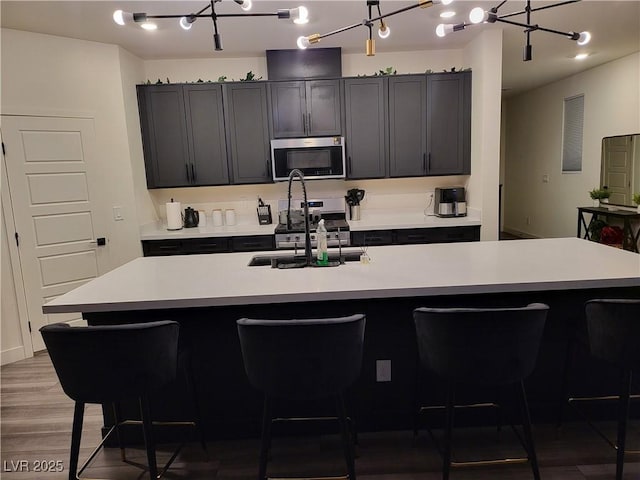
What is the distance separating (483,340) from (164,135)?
366 cm

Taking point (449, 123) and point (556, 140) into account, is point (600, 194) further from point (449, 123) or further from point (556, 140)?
point (449, 123)

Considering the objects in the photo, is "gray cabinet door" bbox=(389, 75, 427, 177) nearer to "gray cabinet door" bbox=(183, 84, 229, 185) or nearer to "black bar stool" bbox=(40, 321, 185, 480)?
"gray cabinet door" bbox=(183, 84, 229, 185)

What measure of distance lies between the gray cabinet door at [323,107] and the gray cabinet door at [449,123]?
0.92 meters

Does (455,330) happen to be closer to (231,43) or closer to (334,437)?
(334,437)

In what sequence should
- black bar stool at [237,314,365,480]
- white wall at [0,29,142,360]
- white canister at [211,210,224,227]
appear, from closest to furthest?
black bar stool at [237,314,365,480]
white wall at [0,29,142,360]
white canister at [211,210,224,227]

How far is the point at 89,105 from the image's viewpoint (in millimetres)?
3711

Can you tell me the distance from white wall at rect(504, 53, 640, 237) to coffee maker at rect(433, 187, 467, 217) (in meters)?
2.58

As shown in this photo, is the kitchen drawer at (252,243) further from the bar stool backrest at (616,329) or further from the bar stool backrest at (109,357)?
the bar stool backrest at (616,329)

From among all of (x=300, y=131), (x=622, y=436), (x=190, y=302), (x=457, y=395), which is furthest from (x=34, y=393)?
(x=622, y=436)

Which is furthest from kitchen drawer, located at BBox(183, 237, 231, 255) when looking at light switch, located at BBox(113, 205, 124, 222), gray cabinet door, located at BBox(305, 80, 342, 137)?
gray cabinet door, located at BBox(305, 80, 342, 137)

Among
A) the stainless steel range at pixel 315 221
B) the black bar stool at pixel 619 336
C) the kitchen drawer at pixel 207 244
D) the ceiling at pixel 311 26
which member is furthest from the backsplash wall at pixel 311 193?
the black bar stool at pixel 619 336

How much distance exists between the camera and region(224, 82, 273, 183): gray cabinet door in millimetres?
4094

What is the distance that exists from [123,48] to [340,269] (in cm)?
321

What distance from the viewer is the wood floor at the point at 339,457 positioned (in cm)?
192
